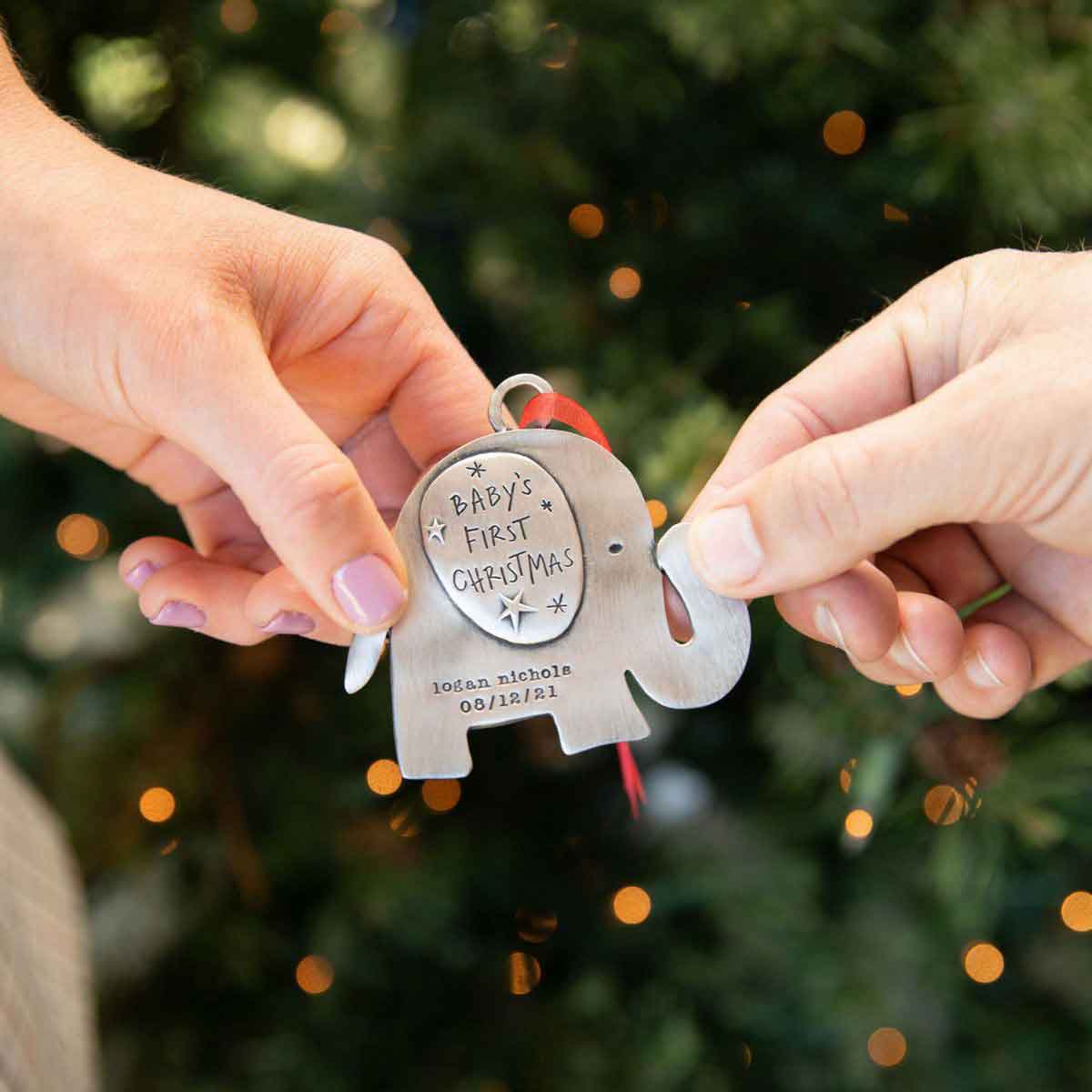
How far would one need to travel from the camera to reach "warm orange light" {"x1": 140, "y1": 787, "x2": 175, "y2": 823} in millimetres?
1130

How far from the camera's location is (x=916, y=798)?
35.9 inches

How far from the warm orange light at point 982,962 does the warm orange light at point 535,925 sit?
40cm

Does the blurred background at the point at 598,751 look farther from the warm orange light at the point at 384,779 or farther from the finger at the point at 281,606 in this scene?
the finger at the point at 281,606

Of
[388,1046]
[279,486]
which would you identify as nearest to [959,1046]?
[388,1046]

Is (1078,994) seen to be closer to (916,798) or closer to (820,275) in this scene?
(916,798)

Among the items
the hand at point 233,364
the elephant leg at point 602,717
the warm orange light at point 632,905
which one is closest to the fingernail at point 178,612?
the hand at point 233,364

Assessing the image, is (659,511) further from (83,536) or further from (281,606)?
(83,536)

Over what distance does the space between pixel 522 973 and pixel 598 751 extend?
0.24 meters

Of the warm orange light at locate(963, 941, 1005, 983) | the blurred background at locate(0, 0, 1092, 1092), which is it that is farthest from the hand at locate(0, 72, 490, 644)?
the warm orange light at locate(963, 941, 1005, 983)

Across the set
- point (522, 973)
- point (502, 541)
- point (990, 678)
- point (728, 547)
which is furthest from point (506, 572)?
point (522, 973)

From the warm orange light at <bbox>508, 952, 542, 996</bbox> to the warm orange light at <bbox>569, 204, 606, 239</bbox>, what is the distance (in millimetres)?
726

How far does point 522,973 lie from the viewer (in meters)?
1.11

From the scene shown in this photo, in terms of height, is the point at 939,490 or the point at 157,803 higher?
the point at 939,490

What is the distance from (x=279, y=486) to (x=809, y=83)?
66 cm
